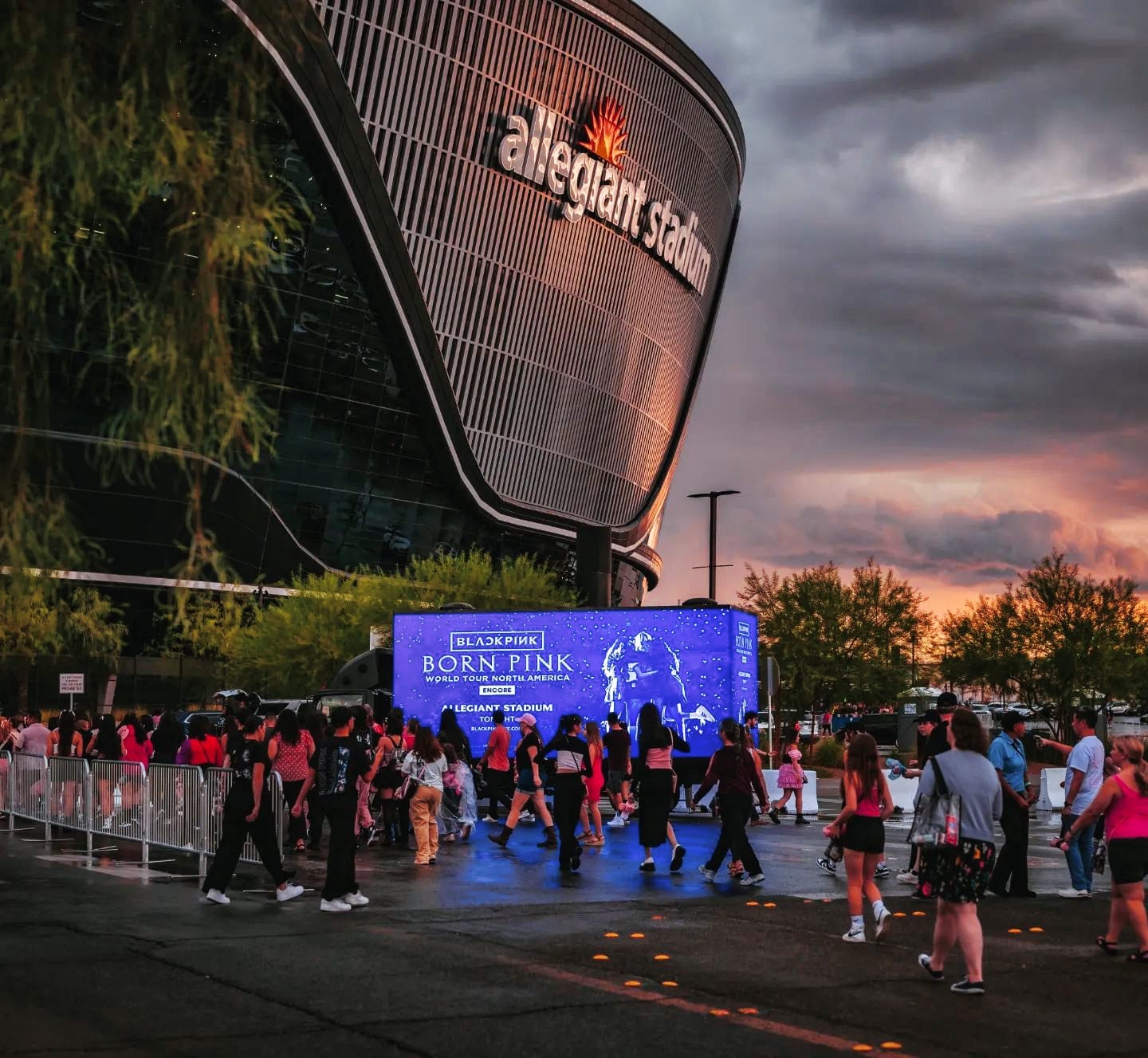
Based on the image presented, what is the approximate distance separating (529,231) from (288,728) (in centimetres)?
5464

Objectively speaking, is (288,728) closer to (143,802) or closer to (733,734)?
(143,802)

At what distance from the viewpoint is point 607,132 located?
70.6 m

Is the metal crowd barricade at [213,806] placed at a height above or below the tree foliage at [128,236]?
below

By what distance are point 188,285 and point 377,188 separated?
2136 inches

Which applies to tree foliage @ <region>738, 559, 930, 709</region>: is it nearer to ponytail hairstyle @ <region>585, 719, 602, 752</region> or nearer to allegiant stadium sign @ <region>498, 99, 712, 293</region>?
allegiant stadium sign @ <region>498, 99, 712, 293</region>

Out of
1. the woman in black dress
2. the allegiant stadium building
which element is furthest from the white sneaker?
the allegiant stadium building

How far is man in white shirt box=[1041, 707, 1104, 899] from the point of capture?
543 inches

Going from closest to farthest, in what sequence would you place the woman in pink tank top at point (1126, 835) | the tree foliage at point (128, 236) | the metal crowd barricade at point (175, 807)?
the tree foliage at point (128, 236), the woman in pink tank top at point (1126, 835), the metal crowd barricade at point (175, 807)

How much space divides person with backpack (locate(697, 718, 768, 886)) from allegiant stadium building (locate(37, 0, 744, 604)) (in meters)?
39.8

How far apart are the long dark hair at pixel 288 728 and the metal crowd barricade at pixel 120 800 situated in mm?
2036

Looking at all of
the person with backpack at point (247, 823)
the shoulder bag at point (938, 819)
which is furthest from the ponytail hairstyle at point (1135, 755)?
the person with backpack at point (247, 823)

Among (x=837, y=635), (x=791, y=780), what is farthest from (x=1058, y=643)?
(x=791, y=780)

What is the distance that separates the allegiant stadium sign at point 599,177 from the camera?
66688mm

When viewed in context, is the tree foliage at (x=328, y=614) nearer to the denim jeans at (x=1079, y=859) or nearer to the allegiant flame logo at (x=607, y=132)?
the allegiant flame logo at (x=607, y=132)
